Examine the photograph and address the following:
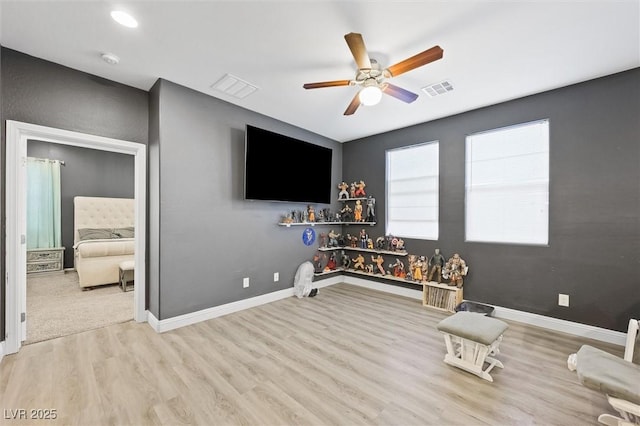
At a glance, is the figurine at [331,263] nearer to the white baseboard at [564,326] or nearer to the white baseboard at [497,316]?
the white baseboard at [497,316]

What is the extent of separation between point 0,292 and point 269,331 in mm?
2341

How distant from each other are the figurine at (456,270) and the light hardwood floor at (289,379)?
2.61 feet

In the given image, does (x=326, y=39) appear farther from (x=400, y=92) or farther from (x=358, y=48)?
(x=400, y=92)

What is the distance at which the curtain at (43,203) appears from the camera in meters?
5.20

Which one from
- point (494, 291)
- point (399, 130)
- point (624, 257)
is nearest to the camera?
point (624, 257)

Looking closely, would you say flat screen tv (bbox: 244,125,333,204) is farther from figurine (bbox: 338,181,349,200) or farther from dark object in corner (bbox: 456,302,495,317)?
dark object in corner (bbox: 456,302,495,317)

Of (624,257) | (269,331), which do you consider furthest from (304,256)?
(624,257)

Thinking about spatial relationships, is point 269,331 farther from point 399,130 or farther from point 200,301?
point 399,130

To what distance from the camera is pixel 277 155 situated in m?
3.72

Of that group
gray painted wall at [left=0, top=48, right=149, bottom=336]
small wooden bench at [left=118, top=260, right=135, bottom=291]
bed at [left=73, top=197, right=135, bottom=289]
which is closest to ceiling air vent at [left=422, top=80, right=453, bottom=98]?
gray painted wall at [left=0, top=48, right=149, bottom=336]

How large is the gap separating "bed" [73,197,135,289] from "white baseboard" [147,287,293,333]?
2.06 m

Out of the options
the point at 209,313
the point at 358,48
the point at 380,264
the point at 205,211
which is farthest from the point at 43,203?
the point at 358,48

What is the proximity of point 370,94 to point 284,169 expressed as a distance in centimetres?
184

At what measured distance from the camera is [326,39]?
7.10ft
